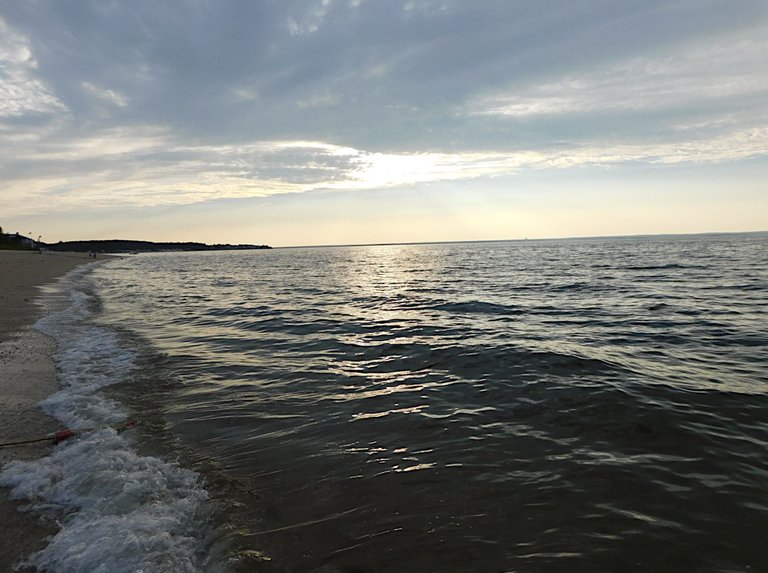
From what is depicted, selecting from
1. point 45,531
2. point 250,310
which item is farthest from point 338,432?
point 250,310

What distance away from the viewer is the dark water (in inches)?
196

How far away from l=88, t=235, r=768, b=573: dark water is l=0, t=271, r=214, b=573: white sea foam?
14.7 inches

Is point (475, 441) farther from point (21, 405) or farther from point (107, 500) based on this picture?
point (21, 405)

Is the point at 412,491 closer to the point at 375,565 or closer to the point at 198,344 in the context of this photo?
the point at 375,565

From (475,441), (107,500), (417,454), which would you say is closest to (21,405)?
(107,500)

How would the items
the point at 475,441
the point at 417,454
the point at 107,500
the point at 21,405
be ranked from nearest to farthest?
the point at 107,500 → the point at 417,454 → the point at 475,441 → the point at 21,405

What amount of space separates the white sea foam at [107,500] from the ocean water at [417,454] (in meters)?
0.03

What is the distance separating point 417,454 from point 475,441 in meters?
1.11

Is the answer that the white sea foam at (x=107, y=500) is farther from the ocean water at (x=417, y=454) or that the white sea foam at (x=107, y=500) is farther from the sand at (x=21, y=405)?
the sand at (x=21, y=405)

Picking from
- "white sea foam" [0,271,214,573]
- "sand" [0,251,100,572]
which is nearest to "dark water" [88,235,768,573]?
"white sea foam" [0,271,214,573]

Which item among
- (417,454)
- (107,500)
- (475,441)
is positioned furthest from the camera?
(475,441)

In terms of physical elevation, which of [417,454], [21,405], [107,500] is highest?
[21,405]

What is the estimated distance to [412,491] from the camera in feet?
20.2

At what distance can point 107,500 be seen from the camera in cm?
571
